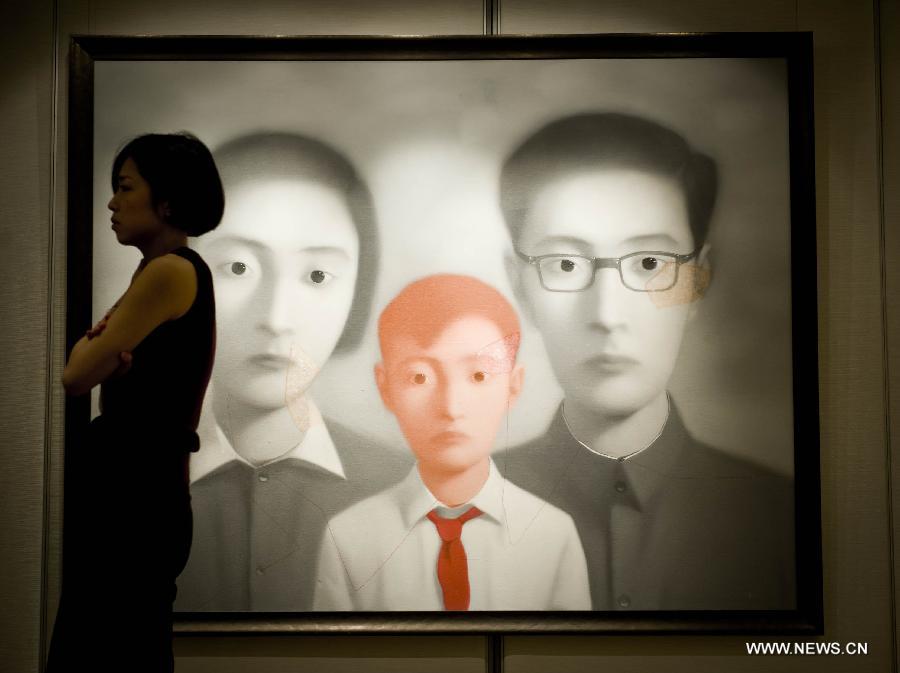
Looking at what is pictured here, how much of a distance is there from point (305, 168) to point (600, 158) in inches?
26.4

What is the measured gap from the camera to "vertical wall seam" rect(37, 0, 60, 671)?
1.62m

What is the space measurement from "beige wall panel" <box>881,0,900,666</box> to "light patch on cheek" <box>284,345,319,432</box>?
132cm

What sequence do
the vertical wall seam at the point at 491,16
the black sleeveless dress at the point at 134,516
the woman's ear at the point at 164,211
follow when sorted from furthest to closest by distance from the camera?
the vertical wall seam at the point at 491,16 < the woman's ear at the point at 164,211 < the black sleeveless dress at the point at 134,516

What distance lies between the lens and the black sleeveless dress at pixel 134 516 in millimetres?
1264

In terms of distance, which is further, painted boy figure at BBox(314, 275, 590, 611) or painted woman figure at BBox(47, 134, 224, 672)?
Answer: painted boy figure at BBox(314, 275, 590, 611)

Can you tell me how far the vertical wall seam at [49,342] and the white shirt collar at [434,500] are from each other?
802mm

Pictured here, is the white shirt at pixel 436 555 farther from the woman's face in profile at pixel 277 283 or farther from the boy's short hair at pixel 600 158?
the boy's short hair at pixel 600 158

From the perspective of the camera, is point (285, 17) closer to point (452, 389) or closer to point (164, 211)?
point (164, 211)

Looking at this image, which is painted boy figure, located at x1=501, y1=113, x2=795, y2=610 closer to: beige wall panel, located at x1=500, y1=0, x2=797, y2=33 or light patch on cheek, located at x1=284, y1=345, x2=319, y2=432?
beige wall panel, located at x1=500, y1=0, x2=797, y2=33

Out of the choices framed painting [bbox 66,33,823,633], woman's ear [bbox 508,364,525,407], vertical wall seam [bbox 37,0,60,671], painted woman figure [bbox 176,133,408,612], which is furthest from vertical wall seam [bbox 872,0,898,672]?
vertical wall seam [bbox 37,0,60,671]

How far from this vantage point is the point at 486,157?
1.64 m

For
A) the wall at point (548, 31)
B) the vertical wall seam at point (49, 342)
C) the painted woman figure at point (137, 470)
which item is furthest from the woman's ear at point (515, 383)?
the vertical wall seam at point (49, 342)

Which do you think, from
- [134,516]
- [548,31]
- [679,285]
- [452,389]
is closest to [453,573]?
[452,389]

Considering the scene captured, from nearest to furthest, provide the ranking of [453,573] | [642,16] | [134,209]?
1. [134,209]
2. [453,573]
3. [642,16]
